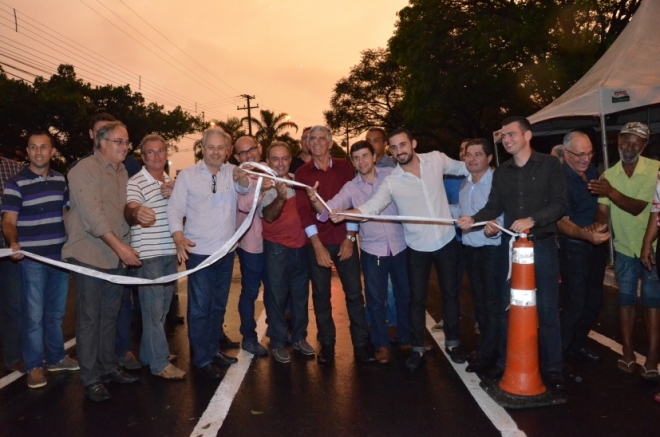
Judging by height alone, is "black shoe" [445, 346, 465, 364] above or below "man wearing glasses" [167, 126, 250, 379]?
below

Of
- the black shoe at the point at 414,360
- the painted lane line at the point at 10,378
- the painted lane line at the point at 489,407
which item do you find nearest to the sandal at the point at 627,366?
the painted lane line at the point at 489,407

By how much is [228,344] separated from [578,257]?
382 cm

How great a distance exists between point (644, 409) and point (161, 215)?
440 cm

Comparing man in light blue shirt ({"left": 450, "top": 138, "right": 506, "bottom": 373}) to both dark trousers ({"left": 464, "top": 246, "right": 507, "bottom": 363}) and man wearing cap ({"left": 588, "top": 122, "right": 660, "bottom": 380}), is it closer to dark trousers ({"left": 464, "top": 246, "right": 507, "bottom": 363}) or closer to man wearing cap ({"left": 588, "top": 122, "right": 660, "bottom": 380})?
dark trousers ({"left": 464, "top": 246, "right": 507, "bottom": 363})

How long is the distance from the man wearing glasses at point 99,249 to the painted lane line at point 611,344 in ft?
A: 15.5

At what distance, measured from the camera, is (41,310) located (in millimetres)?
5168

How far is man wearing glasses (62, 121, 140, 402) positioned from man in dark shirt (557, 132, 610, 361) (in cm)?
399

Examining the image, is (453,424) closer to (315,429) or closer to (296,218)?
(315,429)

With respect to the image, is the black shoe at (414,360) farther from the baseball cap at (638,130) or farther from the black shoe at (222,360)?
the baseball cap at (638,130)

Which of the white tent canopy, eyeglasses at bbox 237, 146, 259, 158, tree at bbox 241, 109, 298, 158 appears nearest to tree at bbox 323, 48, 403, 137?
tree at bbox 241, 109, 298, 158

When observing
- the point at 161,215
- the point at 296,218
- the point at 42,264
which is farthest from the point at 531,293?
the point at 42,264

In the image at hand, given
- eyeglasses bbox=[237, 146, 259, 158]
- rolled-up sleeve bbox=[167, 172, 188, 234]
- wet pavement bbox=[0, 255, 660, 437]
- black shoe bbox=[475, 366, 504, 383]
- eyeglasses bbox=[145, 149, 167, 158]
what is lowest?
wet pavement bbox=[0, 255, 660, 437]

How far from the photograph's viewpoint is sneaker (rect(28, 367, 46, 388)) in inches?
195

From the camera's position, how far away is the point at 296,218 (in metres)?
5.74
